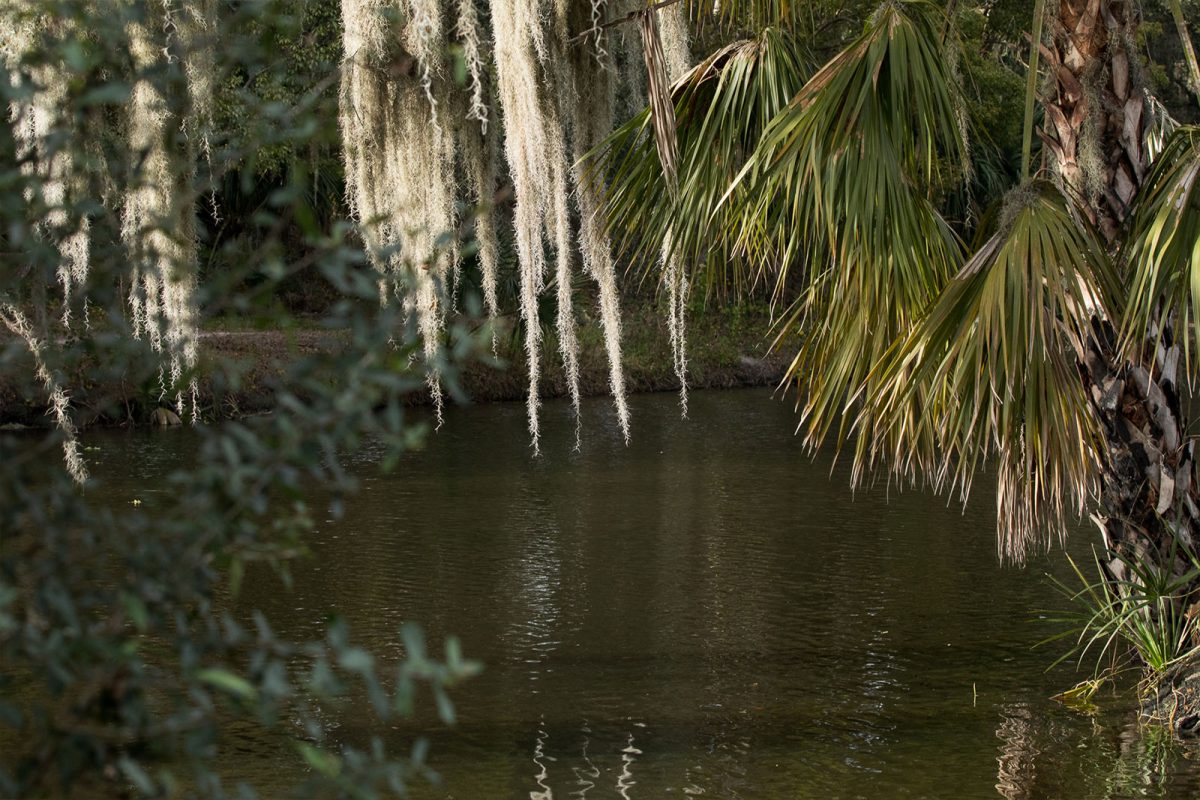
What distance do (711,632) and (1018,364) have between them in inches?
144

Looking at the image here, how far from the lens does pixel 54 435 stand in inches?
70.5

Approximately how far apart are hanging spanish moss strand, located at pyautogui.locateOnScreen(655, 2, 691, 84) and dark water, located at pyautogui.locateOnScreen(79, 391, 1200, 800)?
2971mm

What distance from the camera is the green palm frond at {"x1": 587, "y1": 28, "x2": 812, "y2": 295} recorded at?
5.85 meters

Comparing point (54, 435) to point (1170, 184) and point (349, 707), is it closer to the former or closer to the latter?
point (1170, 184)

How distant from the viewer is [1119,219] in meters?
5.67

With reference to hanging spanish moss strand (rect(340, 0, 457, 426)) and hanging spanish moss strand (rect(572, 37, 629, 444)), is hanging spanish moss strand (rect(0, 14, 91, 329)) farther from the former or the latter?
hanging spanish moss strand (rect(572, 37, 629, 444))

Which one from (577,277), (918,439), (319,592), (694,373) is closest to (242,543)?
(918,439)

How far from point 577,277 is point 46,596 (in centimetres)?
1867

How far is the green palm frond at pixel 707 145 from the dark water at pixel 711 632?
6.75 feet

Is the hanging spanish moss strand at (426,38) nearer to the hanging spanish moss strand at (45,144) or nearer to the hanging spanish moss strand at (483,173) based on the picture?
the hanging spanish moss strand at (483,173)

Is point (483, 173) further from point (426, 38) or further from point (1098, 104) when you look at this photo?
point (1098, 104)

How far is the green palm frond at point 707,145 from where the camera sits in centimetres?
585

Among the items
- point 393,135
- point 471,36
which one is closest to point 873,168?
point 471,36

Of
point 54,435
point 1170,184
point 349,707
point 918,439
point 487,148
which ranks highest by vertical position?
point 487,148
